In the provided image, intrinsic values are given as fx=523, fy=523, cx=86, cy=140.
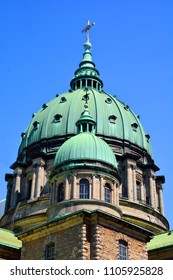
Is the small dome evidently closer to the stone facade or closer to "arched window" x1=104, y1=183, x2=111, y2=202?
"arched window" x1=104, y1=183, x2=111, y2=202

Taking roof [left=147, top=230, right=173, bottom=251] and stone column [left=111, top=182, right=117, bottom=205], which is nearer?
stone column [left=111, top=182, right=117, bottom=205]

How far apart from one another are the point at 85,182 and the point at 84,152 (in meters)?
2.52

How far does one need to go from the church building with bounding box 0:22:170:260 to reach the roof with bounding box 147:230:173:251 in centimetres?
81

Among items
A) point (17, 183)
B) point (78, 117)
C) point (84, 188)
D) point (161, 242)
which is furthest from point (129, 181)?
point (84, 188)

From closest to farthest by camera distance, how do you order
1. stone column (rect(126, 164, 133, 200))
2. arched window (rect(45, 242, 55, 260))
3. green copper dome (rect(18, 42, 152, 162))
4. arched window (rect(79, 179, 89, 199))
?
1. arched window (rect(45, 242, 55, 260))
2. arched window (rect(79, 179, 89, 199))
3. stone column (rect(126, 164, 133, 200))
4. green copper dome (rect(18, 42, 152, 162))

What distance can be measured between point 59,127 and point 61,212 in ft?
62.7

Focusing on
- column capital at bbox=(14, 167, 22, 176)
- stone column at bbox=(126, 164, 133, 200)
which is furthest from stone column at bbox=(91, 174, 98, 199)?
column capital at bbox=(14, 167, 22, 176)

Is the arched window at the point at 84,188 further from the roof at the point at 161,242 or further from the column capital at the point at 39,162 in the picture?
the column capital at the point at 39,162

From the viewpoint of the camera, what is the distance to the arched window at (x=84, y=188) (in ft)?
120

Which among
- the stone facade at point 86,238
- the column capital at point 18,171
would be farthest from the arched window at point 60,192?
the column capital at point 18,171

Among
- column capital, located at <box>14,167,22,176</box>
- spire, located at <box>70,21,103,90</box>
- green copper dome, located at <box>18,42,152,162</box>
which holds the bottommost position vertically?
column capital, located at <box>14,167,22,176</box>

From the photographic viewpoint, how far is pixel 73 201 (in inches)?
1401

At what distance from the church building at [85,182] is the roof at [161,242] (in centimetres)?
81

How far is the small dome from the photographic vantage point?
38438mm
